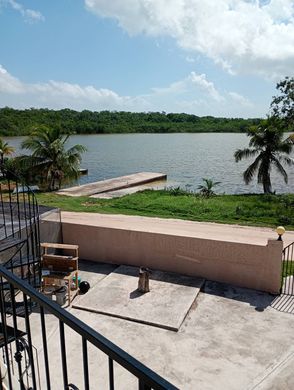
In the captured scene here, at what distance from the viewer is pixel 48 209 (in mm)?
10055

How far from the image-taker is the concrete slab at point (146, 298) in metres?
7.24

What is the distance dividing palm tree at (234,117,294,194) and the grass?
8.79 feet

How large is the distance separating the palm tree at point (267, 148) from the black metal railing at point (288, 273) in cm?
1166

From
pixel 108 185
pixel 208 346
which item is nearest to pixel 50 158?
pixel 108 185

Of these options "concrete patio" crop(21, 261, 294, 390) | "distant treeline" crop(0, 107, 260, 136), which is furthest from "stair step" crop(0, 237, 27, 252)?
"distant treeline" crop(0, 107, 260, 136)

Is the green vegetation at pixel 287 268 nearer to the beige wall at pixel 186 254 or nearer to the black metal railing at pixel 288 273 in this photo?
the black metal railing at pixel 288 273

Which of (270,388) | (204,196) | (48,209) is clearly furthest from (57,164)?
(270,388)

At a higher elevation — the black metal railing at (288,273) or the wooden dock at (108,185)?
the wooden dock at (108,185)

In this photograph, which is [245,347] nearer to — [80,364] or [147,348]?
[147,348]

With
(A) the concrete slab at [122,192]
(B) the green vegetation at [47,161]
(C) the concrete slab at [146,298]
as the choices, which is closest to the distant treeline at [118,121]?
(A) the concrete slab at [122,192]

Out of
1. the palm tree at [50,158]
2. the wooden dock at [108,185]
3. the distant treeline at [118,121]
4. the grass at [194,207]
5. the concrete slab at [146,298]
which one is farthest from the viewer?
the distant treeline at [118,121]

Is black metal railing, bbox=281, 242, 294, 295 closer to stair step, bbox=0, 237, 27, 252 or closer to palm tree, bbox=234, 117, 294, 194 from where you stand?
stair step, bbox=0, 237, 27, 252

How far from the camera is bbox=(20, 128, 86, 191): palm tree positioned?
886 inches

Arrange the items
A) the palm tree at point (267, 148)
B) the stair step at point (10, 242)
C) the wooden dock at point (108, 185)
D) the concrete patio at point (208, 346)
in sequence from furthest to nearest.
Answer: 1. the wooden dock at point (108, 185)
2. the palm tree at point (267, 148)
3. the stair step at point (10, 242)
4. the concrete patio at point (208, 346)
